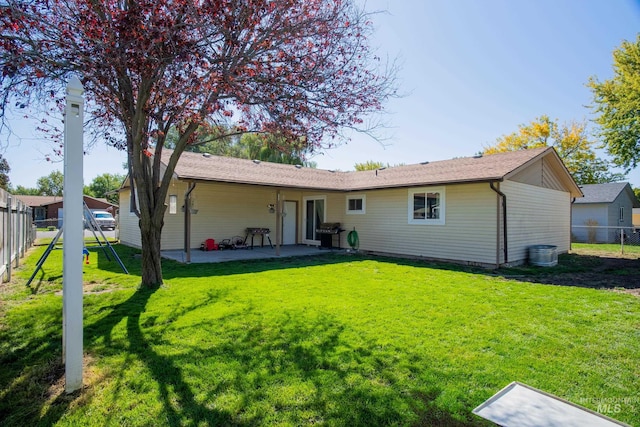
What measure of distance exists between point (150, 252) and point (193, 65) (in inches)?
145

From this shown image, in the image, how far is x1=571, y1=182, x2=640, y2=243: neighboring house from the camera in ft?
72.5

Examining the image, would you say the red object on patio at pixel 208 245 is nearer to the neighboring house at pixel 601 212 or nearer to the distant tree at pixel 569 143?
the neighboring house at pixel 601 212

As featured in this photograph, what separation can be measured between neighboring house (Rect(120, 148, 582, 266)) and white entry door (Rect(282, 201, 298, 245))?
46mm

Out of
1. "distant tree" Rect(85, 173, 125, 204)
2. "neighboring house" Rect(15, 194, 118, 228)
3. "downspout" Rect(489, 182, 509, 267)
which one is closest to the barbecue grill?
"downspout" Rect(489, 182, 509, 267)

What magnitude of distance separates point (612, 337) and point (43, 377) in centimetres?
614

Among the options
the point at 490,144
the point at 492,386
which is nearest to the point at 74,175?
the point at 492,386

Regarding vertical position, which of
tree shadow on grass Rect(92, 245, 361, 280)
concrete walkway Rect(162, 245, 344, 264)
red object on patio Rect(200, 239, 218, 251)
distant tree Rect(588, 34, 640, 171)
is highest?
distant tree Rect(588, 34, 640, 171)

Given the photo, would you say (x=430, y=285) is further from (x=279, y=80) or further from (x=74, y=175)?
(x=74, y=175)

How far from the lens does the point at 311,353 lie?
3691 millimetres

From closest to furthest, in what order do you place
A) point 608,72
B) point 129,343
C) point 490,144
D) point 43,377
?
point 43,377, point 129,343, point 608,72, point 490,144

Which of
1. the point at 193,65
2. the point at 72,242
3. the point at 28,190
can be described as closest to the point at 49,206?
the point at 28,190

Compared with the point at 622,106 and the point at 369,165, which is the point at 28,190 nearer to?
the point at 369,165

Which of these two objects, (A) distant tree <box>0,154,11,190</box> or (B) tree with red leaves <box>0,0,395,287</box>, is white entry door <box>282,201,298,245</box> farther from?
(A) distant tree <box>0,154,11,190</box>

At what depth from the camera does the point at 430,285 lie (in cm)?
719
